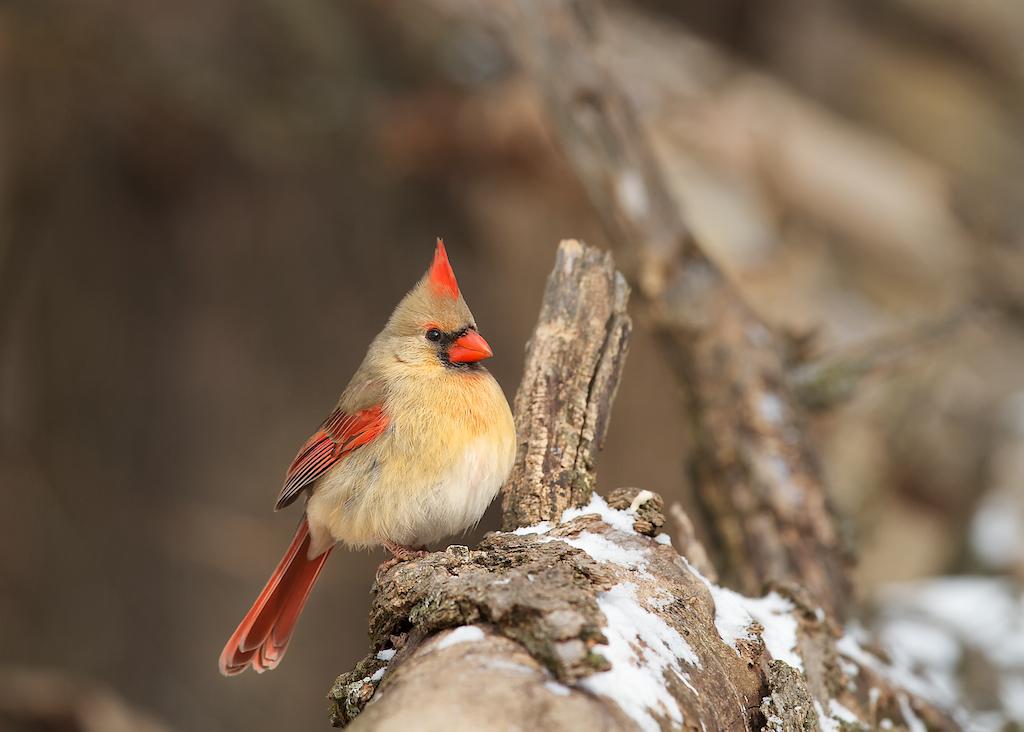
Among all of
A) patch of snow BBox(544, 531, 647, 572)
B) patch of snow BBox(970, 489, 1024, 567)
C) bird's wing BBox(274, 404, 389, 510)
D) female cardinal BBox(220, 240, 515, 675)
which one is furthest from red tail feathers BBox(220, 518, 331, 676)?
patch of snow BBox(970, 489, 1024, 567)

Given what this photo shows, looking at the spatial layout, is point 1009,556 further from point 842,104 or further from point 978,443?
point 842,104

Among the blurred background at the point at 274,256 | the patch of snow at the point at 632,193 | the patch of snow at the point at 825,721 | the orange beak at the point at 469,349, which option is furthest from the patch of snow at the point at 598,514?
the blurred background at the point at 274,256

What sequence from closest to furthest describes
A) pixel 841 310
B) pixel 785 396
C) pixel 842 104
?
pixel 785 396
pixel 841 310
pixel 842 104

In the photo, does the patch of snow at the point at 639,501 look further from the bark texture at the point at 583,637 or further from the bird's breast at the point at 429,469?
the bird's breast at the point at 429,469

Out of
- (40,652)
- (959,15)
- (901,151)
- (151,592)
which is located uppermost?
(959,15)

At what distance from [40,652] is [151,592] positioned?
0.71m

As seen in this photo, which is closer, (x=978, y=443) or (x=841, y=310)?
(x=978, y=443)

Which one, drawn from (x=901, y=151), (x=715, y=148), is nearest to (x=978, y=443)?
(x=715, y=148)

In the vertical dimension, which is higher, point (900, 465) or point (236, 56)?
point (236, 56)

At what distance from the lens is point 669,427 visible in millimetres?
6930

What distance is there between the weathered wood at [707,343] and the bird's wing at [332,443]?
135cm

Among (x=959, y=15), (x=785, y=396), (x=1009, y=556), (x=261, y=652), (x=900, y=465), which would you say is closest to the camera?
(x=261, y=652)

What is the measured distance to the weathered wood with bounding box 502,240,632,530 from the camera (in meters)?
3.02

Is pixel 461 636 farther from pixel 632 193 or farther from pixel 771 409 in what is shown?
pixel 632 193
